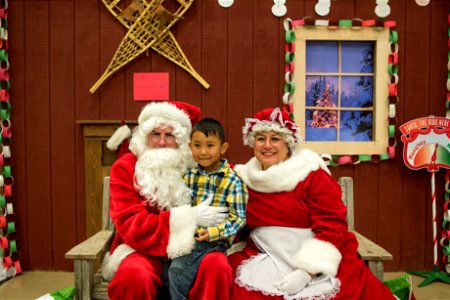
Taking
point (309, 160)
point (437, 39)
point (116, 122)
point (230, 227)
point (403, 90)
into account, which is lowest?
point (230, 227)

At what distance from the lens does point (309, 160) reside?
1.89 m

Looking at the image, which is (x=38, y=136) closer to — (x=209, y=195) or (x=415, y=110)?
(x=209, y=195)

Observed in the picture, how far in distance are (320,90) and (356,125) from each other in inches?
16.9

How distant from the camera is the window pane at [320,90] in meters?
3.07

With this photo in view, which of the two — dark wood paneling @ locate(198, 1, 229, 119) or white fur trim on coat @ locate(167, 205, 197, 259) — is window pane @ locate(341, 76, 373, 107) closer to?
dark wood paneling @ locate(198, 1, 229, 119)

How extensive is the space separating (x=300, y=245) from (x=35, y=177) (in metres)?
2.35

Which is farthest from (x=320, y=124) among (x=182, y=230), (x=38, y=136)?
(x=38, y=136)

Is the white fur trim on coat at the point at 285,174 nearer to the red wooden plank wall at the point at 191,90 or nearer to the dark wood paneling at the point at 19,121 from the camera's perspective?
the red wooden plank wall at the point at 191,90

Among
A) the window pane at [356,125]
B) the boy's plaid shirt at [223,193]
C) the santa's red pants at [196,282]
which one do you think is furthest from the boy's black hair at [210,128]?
the window pane at [356,125]

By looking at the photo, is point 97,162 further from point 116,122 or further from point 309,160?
point 309,160

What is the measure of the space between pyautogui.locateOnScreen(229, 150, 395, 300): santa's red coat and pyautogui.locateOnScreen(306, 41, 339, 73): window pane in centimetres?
135

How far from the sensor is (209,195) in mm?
1844

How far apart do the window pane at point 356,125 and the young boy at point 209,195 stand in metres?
1.62

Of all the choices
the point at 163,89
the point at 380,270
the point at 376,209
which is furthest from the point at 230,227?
the point at 376,209
